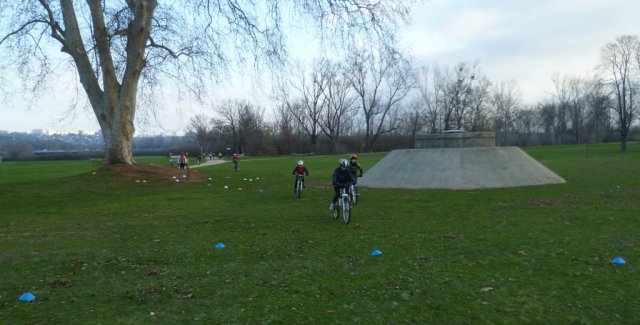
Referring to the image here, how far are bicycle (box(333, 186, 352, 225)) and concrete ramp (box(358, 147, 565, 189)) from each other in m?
8.49

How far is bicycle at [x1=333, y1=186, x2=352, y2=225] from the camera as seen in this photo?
38.3 ft

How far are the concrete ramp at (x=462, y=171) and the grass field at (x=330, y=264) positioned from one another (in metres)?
4.34

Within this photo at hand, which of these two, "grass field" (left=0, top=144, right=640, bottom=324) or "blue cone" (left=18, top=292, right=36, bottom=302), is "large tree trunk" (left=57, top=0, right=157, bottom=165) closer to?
"grass field" (left=0, top=144, right=640, bottom=324)

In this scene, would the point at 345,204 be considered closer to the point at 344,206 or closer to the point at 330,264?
the point at 344,206

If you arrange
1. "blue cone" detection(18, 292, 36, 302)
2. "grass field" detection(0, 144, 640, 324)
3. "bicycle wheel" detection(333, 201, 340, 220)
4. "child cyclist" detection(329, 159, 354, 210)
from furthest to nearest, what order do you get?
"bicycle wheel" detection(333, 201, 340, 220) → "child cyclist" detection(329, 159, 354, 210) → "blue cone" detection(18, 292, 36, 302) → "grass field" detection(0, 144, 640, 324)

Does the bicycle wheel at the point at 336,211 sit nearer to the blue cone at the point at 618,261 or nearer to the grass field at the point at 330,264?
the grass field at the point at 330,264

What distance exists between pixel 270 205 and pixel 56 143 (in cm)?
13728

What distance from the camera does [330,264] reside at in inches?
297

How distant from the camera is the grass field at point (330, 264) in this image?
5.34 metres

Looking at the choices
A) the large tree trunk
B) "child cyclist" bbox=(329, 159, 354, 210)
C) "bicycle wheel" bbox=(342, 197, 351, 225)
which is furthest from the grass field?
the large tree trunk

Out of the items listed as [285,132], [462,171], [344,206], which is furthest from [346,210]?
[285,132]

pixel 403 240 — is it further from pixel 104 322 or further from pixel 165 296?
pixel 104 322

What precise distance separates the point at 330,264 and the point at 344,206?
4.37 m

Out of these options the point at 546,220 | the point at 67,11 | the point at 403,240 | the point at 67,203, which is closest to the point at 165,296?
the point at 403,240
